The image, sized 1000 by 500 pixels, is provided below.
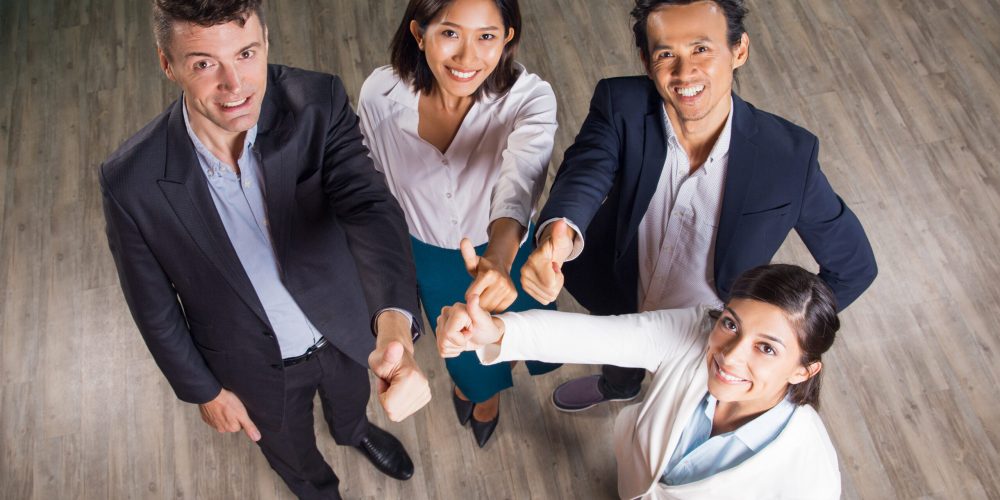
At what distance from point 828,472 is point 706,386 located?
34 cm

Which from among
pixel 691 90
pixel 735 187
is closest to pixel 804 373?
pixel 735 187

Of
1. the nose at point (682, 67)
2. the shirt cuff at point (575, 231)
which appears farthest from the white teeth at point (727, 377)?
the nose at point (682, 67)

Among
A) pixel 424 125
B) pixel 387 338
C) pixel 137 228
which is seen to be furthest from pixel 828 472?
pixel 137 228

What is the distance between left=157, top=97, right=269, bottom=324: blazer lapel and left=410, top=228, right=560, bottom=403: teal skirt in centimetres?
68

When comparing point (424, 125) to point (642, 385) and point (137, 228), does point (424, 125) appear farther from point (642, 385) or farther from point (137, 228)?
point (642, 385)

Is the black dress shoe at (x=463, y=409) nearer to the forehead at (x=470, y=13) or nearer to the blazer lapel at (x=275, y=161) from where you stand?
the blazer lapel at (x=275, y=161)

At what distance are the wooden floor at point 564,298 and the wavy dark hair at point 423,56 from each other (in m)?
1.29

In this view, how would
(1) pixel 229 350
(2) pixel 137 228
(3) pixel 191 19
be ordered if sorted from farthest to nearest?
(1) pixel 229 350 < (2) pixel 137 228 < (3) pixel 191 19

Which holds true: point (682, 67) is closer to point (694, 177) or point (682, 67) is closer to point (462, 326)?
point (694, 177)

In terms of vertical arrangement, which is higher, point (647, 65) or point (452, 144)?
point (647, 65)

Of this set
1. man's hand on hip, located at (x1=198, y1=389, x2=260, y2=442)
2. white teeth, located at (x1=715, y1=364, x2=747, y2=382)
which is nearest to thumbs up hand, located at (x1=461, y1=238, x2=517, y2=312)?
white teeth, located at (x1=715, y1=364, x2=747, y2=382)

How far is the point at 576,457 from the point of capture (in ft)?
9.74

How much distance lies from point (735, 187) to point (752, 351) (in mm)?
360

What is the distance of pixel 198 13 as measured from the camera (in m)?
1.56
